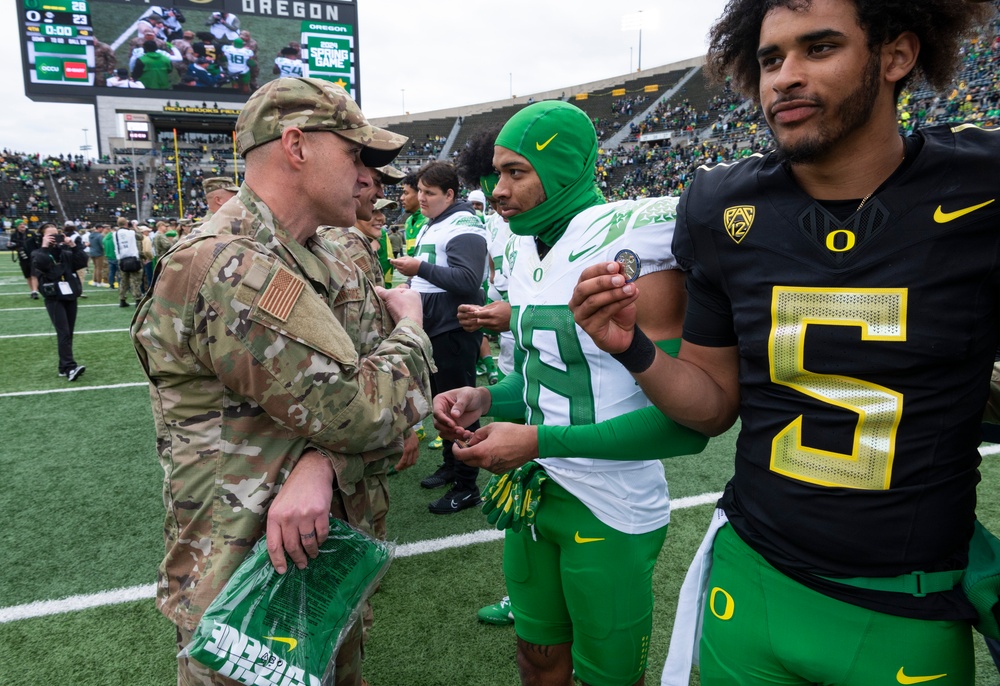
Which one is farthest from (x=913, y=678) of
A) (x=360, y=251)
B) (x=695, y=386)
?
(x=360, y=251)

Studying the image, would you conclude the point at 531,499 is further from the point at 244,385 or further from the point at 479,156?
the point at 479,156

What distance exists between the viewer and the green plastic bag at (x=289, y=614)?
1328 millimetres

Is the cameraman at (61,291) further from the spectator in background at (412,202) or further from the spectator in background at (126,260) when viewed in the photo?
the spectator in background at (126,260)

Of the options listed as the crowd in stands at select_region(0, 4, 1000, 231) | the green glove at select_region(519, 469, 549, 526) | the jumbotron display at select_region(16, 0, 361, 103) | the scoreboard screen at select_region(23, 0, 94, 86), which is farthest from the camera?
the crowd in stands at select_region(0, 4, 1000, 231)

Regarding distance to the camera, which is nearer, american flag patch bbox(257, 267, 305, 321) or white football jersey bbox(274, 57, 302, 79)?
american flag patch bbox(257, 267, 305, 321)

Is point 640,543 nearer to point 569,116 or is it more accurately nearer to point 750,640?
point 750,640

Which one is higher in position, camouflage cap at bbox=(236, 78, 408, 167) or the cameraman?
camouflage cap at bbox=(236, 78, 408, 167)

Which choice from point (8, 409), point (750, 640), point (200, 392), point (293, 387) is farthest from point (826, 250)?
point (8, 409)

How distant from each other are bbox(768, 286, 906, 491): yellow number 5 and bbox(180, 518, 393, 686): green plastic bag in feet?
3.46

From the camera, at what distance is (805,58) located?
132 centimetres

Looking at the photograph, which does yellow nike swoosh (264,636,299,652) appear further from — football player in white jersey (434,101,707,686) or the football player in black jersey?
the football player in black jersey

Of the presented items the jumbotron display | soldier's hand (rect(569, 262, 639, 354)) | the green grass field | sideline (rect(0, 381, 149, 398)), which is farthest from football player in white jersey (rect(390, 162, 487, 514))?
the jumbotron display

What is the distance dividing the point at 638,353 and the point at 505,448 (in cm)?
54

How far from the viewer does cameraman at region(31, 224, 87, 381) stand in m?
7.66
